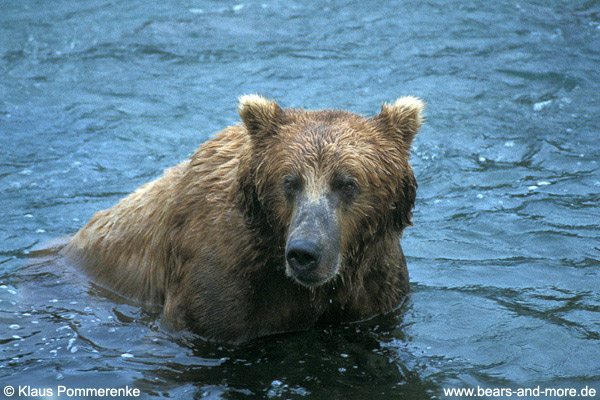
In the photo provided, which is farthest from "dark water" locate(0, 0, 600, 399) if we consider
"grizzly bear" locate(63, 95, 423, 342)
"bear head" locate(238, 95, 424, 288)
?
"bear head" locate(238, 95, 424, 288)

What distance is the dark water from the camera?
553 cm

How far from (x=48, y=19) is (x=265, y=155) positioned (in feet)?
35.2

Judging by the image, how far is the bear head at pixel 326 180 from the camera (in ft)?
15.7

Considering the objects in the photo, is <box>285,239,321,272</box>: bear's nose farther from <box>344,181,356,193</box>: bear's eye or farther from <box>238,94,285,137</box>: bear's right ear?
<box>238,94,285,137</box>: bear's right ear

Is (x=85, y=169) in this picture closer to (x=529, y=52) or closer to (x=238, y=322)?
(x=238, y=322)

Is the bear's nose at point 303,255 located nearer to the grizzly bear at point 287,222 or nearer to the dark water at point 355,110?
the grizzly bear at point 287,222

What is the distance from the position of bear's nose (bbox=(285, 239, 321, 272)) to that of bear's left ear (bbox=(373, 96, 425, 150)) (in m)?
1.16

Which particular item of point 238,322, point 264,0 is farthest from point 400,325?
point 264,0

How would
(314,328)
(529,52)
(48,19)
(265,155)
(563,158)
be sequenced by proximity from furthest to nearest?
(48,19), (529,52), (563,158), (314,328), (265,155)

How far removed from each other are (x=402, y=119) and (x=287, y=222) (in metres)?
1.11

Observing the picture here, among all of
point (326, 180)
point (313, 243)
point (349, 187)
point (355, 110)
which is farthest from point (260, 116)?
point (355, 110)

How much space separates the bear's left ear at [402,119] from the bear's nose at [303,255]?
1164 mm

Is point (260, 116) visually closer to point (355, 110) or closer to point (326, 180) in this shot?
point (326, 180)

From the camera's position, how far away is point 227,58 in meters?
13.1
